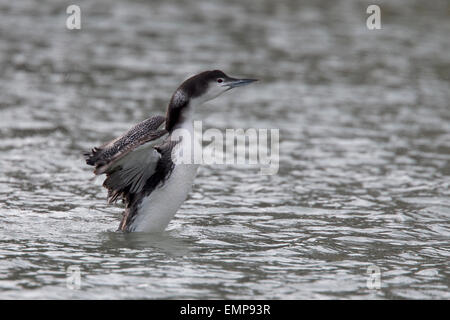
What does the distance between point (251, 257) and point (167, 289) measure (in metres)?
1.20

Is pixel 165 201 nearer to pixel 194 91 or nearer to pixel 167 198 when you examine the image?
pixel 167 198

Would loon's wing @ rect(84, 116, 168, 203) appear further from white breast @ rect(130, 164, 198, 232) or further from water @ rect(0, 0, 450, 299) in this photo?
water @ rect(0, 0, 450, 299)

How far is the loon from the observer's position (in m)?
8.48

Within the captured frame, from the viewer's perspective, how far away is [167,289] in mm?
7375

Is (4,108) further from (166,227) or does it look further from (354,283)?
(354,283)

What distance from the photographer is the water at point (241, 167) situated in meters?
7.93

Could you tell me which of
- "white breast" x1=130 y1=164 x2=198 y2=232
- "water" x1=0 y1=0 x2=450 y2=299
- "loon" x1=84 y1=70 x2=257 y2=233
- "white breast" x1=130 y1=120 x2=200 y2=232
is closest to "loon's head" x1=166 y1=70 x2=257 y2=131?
"loon" x1=84 y1=70 x2=257 y2=233

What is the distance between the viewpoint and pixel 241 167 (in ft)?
39.3

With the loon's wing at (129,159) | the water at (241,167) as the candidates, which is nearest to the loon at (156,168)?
the loon's wing at (129,159)

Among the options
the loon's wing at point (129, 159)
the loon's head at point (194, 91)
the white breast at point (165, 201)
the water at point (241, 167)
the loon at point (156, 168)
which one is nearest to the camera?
the water at point (241, 167)

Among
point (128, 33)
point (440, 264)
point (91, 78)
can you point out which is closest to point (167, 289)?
point (440, 264)

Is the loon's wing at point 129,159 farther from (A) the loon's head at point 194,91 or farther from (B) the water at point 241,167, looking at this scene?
(B) the water at point 241,167

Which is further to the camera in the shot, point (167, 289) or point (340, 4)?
point (340, 4)

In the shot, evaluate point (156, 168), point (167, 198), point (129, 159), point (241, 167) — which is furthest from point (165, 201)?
point (241, 167)
